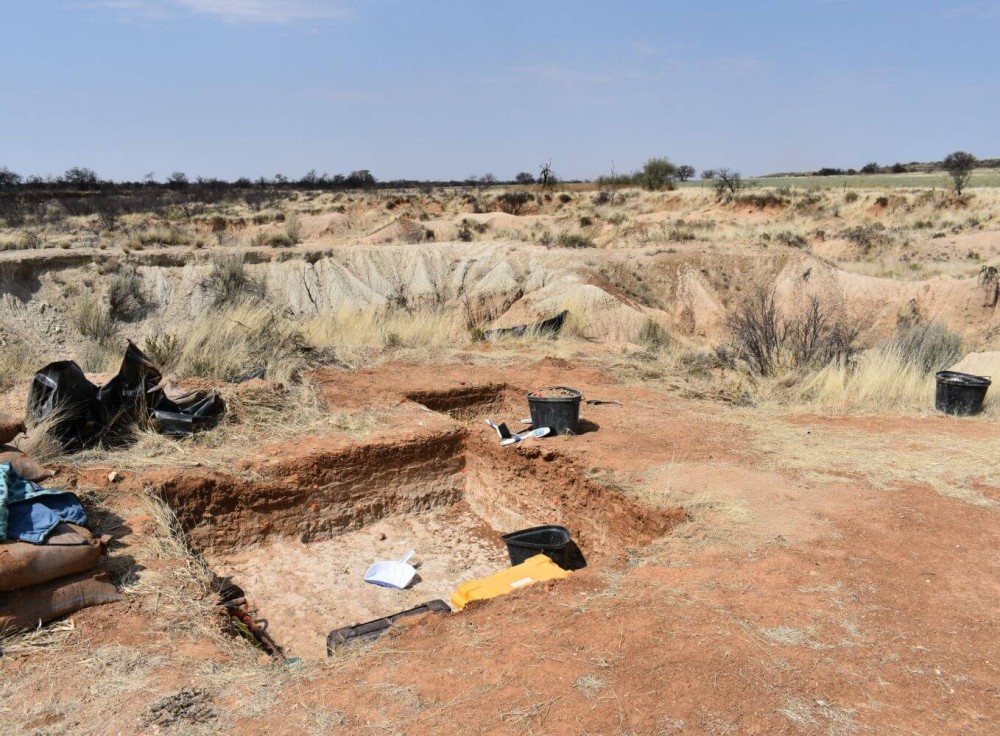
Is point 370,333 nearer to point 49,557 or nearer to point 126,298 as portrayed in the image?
point 126,298

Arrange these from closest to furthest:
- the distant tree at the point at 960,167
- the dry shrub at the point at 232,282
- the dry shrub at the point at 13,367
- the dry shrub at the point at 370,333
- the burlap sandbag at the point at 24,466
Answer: the burlap sandbag at the point at 24,466, the dry shrub at the point at 13,367, the dry shrub at the point at 370,333, the dry shrub at the point at 232,282, the distant tree at the point at 960,167

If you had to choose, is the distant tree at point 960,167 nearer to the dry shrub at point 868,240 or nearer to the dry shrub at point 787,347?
the dry shrub at point 868,240

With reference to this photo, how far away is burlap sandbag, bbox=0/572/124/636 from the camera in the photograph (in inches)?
167

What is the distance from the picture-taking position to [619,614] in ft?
13.5

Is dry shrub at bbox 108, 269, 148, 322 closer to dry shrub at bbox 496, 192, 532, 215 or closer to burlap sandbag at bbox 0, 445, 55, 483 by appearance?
burlap sandbag at bbox 0, 445, 55, 483

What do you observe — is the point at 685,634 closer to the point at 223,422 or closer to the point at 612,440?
the point at 612,440

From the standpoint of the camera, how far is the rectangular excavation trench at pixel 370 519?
6.27m

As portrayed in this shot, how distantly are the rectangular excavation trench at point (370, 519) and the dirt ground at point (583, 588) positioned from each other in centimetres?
3

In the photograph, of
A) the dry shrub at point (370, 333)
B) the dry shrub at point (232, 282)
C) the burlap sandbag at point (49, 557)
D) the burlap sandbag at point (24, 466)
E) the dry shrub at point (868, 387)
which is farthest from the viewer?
the dry shrub at point (232, 282)

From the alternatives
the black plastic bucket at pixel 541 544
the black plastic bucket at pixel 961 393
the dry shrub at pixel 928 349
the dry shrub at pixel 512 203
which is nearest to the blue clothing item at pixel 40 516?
the black plastic bucket at pixel 541 544

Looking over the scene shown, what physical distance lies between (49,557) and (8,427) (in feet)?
5.14

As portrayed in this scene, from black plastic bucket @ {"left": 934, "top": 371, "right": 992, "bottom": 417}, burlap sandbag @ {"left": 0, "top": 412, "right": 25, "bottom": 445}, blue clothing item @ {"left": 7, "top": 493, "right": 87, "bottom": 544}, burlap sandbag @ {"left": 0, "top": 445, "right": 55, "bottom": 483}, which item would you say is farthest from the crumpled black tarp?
blue clothing item @ {"left": 7, "top": 493, "right": 87, "bottom": 544}

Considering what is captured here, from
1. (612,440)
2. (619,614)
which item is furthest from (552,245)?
(619,614)

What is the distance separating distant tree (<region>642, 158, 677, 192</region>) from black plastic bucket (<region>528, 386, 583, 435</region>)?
3879cm
